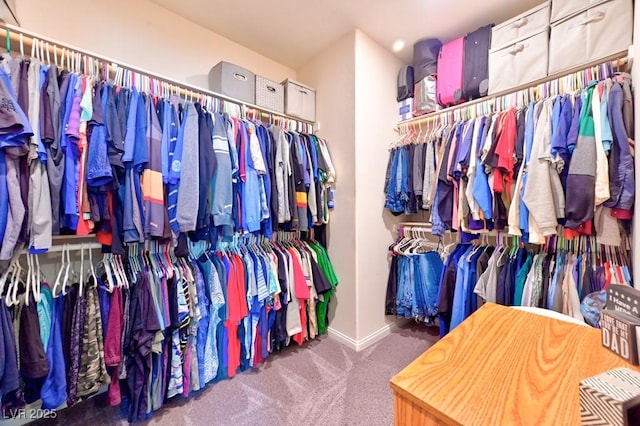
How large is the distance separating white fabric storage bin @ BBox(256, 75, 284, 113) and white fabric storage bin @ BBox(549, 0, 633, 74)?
1901 millimetres

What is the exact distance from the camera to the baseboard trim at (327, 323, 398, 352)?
2.16m

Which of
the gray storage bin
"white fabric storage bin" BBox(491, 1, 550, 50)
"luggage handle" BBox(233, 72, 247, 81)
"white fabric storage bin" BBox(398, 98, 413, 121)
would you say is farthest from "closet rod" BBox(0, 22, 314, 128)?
"white fabric storage bin" BBox(491, 1, 550, 50)

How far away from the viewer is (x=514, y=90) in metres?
1.81

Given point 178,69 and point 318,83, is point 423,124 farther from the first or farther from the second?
point 178,69

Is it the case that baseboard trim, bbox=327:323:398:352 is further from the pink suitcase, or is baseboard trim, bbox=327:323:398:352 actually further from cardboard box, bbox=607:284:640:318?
the pink suitcase

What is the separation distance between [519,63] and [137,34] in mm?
2648

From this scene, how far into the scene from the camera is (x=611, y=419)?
394 mm

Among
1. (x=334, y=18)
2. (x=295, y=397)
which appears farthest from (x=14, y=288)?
(x=334, y=18)

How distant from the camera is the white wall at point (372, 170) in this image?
86.0 inches

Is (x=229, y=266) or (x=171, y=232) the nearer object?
(x=171, y=232)

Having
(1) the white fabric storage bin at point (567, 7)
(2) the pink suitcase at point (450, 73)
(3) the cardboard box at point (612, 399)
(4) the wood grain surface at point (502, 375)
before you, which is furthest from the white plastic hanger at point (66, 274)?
(1) the white fabric storage bin at point (567, 7)

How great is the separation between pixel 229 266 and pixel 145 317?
1.80 feet

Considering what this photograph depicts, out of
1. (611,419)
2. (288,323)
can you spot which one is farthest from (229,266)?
A: (611,419)

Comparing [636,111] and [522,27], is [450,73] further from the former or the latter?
[636,111]
